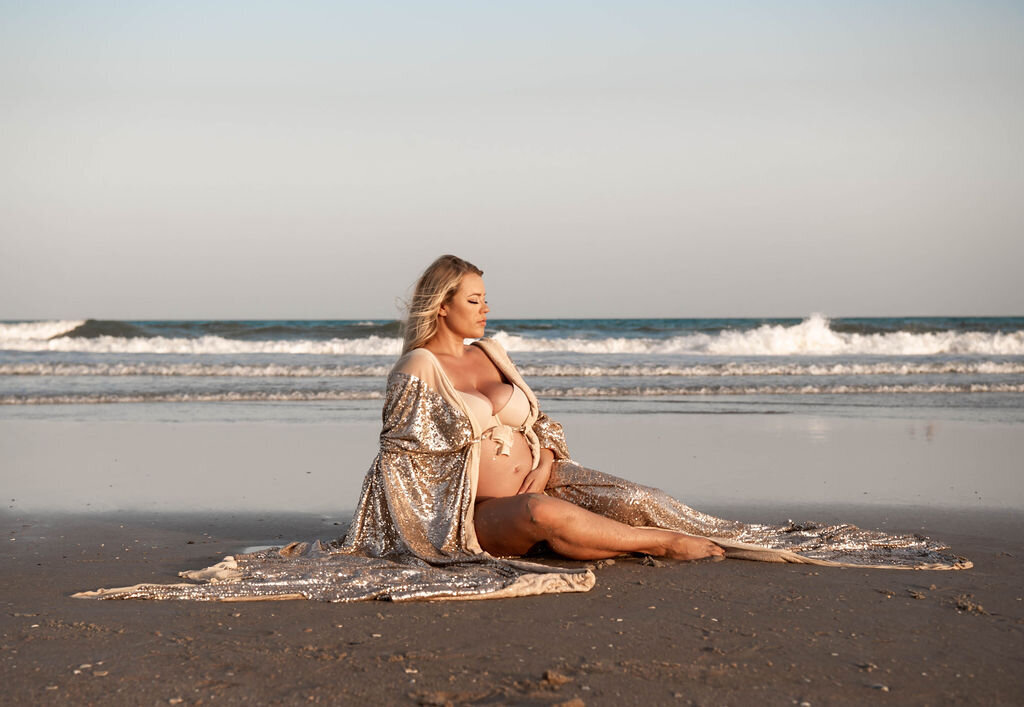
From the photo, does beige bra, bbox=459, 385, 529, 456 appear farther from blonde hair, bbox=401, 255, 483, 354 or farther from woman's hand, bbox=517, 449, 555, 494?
blonde hair, bbox=401, 255, 483, 354

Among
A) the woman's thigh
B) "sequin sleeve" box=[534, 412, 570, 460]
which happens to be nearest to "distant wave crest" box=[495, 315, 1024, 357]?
"sequin sleeve" box=[534, 412, 570, 460]

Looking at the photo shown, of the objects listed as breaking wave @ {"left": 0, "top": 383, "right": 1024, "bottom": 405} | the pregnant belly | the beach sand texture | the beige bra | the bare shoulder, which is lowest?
the beach sand texture

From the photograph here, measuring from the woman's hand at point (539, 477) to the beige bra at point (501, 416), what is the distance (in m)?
0.24

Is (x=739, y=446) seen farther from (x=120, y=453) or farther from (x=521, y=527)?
(x=120, y=453)

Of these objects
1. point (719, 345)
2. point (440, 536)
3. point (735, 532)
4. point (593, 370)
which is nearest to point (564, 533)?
point (440, 536)

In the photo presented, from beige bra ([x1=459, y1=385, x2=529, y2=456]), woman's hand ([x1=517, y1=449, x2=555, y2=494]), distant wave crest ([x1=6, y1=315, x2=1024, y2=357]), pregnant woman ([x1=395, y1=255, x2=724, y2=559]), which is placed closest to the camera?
pregnant woman ([x1=395, y1=255, x2=724, y2=559])

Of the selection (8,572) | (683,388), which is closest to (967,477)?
(8,572)

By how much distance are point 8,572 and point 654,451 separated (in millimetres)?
5983

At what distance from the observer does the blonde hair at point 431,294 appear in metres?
5.26

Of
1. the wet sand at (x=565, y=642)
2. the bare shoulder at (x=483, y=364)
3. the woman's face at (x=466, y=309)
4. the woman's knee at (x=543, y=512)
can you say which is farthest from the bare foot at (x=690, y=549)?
the woman's face at (x=466, y=309)

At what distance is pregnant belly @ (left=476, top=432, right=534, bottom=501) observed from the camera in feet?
17.0

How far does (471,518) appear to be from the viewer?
4980 millimetres

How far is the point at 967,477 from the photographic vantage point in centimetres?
786

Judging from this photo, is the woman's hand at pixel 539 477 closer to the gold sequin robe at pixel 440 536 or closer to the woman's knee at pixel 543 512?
the gold sequin robe at pixel 440 536
